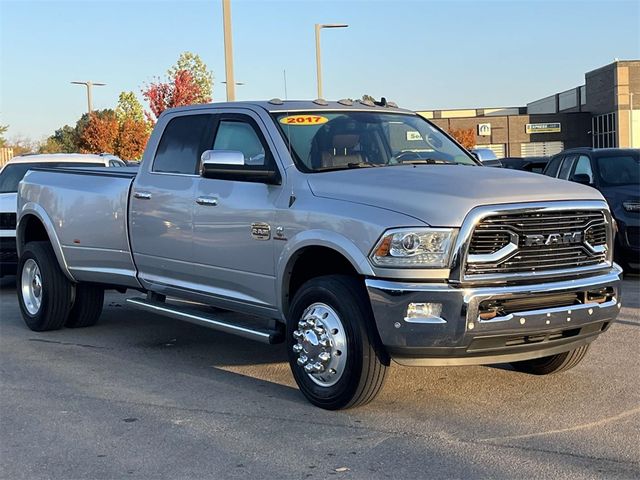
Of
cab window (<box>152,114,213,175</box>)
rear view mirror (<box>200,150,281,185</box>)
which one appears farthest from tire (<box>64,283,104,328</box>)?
rear view mirror (<box>200,150,281,185</box>)

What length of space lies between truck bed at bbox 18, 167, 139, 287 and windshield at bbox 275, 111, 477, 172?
79.7 inches

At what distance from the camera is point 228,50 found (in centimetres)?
1390

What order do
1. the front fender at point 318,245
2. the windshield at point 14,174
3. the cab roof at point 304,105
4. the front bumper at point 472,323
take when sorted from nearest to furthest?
1. the front bumper at point 472,323
2. the front fender at point 318,245
3. the cab roof at point 304,105
4. the windshield at point 14,174

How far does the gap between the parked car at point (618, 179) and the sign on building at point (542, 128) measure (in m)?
50.7

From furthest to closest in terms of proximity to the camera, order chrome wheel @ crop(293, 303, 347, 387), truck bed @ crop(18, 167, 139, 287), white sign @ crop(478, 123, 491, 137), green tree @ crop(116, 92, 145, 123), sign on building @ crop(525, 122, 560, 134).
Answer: white sign @ crop(478, 123, 491, 137) → sign on building @ crop(525, 122, 560, 134) → green tree @ crop(116, 92, 145, 123) → truck bed @ crop(18, 167, 139, 287) → chrome wheel @ crop(293, 303, 347, 387)

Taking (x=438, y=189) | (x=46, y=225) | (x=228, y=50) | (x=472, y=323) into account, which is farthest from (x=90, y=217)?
(x=228, y=50)

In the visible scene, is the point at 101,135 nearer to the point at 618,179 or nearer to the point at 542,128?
the point at 618,179

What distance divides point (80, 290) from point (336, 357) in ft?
13.8

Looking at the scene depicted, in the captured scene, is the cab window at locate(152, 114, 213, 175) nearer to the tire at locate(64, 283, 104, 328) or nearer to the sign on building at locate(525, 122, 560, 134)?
the tire at locate(64, 283, 104, 328)

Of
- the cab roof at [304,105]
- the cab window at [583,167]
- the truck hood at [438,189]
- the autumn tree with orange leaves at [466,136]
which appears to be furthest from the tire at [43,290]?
the autumn tree with orange leaves at [466,136]

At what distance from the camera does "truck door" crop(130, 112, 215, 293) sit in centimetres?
670

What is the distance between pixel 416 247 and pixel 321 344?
0.98m

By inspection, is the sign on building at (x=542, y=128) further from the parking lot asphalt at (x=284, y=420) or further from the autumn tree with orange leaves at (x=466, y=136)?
the parking lot asphalt at (x=284, y=420)

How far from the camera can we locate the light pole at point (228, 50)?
1378cm
